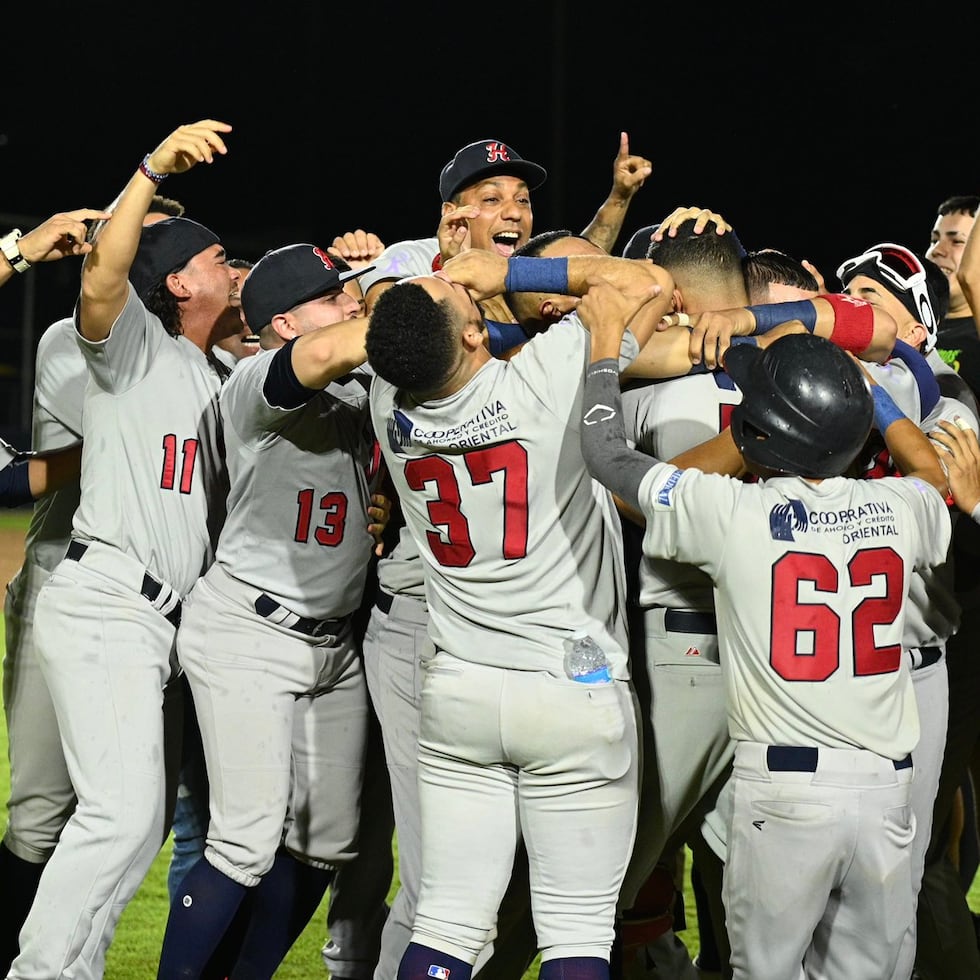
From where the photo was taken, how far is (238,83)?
69.7 ft

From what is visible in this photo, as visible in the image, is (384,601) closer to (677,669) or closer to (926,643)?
(677,669)

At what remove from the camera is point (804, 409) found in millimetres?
2676

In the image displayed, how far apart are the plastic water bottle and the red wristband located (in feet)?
3.14

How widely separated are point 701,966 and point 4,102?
19.8m

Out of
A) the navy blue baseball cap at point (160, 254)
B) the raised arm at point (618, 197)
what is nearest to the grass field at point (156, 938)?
the navy blue baseball cap at point (160, 254)

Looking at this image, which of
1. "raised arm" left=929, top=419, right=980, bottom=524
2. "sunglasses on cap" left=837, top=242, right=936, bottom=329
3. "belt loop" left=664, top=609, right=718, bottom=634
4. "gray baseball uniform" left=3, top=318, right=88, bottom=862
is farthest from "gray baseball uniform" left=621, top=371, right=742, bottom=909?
"gray baseball uniform" left=3, top=318, right=88, bottom=862

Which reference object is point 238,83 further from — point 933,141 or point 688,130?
point 933,141

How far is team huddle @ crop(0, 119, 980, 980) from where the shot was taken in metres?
2.72

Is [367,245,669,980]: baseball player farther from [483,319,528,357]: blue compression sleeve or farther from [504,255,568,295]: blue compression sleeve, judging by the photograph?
[483,319,528,357]: blue compression sleeve

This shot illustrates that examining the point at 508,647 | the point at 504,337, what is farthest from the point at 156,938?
the point at 504,337

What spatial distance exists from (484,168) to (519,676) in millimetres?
2182

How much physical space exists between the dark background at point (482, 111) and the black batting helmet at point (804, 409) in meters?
13.5

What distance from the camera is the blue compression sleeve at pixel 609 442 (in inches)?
108

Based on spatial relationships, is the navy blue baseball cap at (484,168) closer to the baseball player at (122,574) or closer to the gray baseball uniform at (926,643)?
the baseball player at (122,574)
